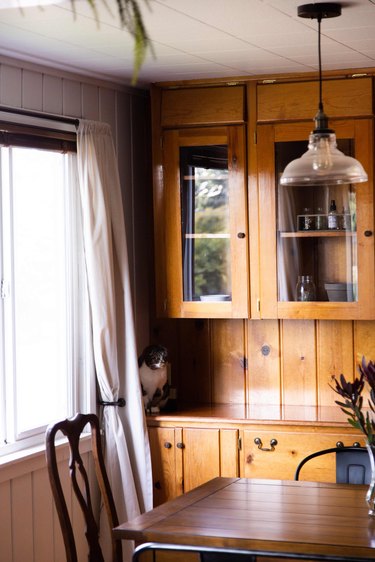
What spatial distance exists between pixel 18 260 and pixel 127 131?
3.37ft

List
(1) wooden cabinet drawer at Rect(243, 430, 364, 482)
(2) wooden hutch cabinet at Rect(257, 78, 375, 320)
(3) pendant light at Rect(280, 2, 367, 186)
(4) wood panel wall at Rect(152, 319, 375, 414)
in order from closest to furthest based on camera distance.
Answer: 1. (3) pendant light at Rect(280, 2, 367, 186)
2. (1) wooden cabinet drawer at Rect(243, 430, 364, 482)
3. (2) wooden hutch cabinet at Rect(257, 78, 375, 320)
4. (4) wood panel wall at Rect(152, 319, 375, 414)

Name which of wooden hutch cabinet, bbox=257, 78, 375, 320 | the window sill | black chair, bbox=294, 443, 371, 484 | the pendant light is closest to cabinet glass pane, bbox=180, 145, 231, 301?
wooden hutch cabinet, bbox=257, 78, 375, 320

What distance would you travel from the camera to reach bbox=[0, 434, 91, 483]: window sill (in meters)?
3.53

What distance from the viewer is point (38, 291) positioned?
12.8 ft

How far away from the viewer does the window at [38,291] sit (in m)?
3.69

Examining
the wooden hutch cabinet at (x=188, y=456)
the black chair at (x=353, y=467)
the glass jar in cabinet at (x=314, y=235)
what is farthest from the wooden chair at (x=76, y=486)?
the glass jar in cabinet at (x=314, y=235)

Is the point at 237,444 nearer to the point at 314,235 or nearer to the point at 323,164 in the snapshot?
the point at 314,235

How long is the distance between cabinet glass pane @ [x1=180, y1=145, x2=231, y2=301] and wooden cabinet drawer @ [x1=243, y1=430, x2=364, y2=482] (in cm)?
67

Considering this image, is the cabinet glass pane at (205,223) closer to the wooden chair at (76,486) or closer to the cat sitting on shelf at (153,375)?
the cat sitting on shelf at (153,375)

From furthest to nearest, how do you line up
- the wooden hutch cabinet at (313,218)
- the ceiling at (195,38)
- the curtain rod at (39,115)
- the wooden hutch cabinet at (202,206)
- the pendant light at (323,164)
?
the wooden hutch cabinet at (202,206), the wooden hutch cabinet at (313,218), the curtain rod at (39,115), the ceiling at (195,38), the pendant light at (323,164)

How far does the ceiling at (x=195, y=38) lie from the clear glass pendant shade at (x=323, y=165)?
1.60 ft

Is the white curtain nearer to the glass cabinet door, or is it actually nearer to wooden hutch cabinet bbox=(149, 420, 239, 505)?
wooden hutch cabinet bbox=(149, 420, 239, 505)

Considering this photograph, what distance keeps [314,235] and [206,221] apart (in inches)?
19.8

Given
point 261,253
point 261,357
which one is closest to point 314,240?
point 261,253
